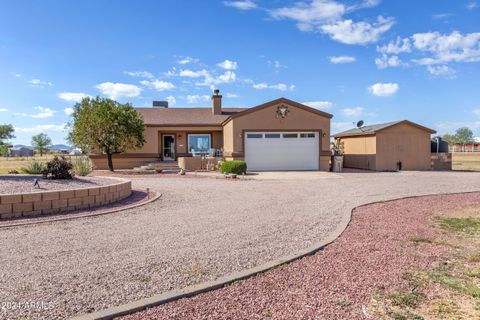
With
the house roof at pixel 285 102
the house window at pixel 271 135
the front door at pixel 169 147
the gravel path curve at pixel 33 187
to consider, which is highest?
the house roof at pixel 285 102

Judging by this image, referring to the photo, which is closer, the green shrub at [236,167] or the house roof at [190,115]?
the green shrub at [236,167]

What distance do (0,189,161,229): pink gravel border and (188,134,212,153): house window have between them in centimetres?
1488

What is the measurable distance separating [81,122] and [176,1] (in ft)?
31.7

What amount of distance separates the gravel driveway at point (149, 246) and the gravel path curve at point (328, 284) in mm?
415

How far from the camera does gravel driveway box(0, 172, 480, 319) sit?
3703 mm

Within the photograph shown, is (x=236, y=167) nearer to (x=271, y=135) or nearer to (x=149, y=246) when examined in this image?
(x=271, y=135)

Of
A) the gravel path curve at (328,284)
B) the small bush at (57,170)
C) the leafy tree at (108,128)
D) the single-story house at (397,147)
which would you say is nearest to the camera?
the gravel path curve at (328,284)

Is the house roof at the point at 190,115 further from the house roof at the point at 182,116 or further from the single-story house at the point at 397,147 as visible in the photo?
the single-story house at the point at 397,147

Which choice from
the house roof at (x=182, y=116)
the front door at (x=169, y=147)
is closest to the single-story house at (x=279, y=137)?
the house roof at (x=182, y=116)

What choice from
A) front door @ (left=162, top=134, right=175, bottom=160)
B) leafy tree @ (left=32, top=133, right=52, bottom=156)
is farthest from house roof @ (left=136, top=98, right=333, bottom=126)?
leafy tree @ (left=32, top=133, right=52, bottom=156)

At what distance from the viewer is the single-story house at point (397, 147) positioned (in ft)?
72.6

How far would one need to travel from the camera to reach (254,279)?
409 centimetres

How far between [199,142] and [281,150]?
709 cm

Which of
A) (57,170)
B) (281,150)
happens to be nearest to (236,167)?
(281,150)
